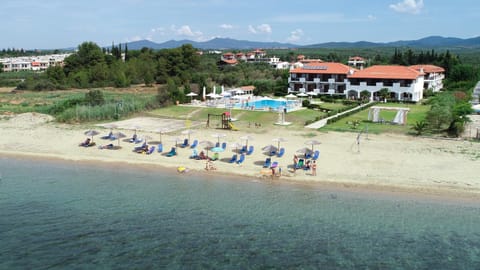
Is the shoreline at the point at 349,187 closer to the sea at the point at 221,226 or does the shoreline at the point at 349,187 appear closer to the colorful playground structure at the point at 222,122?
the sea at the point at 221,226

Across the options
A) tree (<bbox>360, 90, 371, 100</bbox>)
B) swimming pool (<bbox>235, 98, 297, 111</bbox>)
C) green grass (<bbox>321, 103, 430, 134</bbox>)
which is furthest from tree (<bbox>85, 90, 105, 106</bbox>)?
tree (<bbox>360, 90, 371, 100</bbox>)

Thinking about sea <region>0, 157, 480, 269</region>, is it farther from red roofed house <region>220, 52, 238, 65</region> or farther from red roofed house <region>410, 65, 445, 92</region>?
red roofed house <region>220, 52, 238, 65</region>

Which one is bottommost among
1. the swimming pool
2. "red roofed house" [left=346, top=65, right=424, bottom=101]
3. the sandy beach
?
the sandy beach

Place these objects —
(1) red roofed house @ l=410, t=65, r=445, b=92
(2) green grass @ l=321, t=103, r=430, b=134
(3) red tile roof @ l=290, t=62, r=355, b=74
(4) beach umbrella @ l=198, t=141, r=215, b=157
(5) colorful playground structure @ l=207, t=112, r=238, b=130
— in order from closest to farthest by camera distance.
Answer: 1. (4) beach umbrella @ l=198, t=141, r=215, b=157
2. (2) green grass @ l=321, t=103, r=430, b=134
3. (5) colorful playground structure @ l=207, t=112, r=238, b=130
4. (3) red tile roof @ l=290, t=62, r=355, b=74
5. (1) red roofed house @ l=410, t=65, r=445, b=92

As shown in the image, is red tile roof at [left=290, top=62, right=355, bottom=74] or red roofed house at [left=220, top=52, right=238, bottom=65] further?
red roofed house at [left=220, top=52, right=238, bottom=65]

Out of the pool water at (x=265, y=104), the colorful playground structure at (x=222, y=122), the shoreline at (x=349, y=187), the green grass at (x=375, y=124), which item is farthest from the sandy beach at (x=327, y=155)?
the pool water at (x=265, y=104)

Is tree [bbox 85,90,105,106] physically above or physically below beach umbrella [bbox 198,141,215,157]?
above

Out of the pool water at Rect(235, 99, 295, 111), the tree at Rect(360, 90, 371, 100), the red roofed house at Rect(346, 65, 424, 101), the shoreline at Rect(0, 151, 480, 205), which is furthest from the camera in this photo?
the tree at Rect(360, 90, 371, 100)
